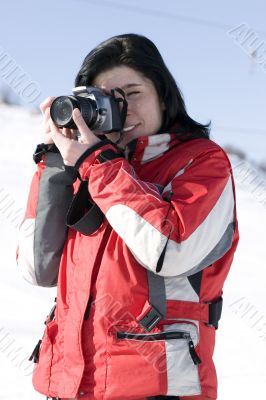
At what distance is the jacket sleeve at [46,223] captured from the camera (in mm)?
1948

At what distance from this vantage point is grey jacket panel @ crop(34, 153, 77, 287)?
1.95 m

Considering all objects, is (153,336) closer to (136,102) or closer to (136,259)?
(136,259)

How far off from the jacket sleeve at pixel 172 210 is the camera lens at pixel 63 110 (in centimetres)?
14

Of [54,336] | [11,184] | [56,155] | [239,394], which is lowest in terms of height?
[11,184]

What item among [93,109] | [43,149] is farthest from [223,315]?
[93,109]

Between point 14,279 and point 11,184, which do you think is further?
point 11,184

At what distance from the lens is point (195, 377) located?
5.50 ft

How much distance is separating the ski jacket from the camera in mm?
87

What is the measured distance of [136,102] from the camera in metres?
1.97

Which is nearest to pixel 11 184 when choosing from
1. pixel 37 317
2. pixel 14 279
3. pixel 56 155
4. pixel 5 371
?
pixel 14 279

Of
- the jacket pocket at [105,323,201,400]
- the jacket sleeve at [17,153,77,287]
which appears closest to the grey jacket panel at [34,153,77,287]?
the jacket sleeve at [17,153,77,287]

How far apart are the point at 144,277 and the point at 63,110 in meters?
0.51

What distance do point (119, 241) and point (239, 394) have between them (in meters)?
2.18

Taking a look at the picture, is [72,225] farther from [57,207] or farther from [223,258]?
A: [223,258]
